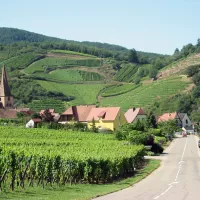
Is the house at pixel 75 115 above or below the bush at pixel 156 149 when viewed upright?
above

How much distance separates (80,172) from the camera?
29.4m

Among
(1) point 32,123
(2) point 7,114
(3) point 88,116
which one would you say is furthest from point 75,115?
(1) point 32,123

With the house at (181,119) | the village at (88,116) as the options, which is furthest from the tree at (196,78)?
the village at (88,116)

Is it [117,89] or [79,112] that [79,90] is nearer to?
[117,89]

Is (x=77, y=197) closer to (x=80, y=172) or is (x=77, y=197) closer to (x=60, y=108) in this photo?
(x=80, y=172)

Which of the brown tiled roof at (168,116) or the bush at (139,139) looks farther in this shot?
the brown tiled roof at (168,116)

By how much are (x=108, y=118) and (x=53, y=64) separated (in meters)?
93.1

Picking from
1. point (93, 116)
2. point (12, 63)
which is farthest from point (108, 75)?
point (93, 116)

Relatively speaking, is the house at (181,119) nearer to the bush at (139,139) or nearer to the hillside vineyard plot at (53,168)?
the bush at (139,139)

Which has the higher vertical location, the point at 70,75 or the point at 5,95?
the point at 70,75

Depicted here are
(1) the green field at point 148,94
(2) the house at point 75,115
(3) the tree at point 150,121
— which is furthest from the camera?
(1) the green field at point 148,94

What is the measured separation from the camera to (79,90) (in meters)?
154

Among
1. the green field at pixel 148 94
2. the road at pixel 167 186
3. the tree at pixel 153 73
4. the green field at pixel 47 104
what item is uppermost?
the tree at pixel 153 73

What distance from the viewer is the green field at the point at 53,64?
565ft
